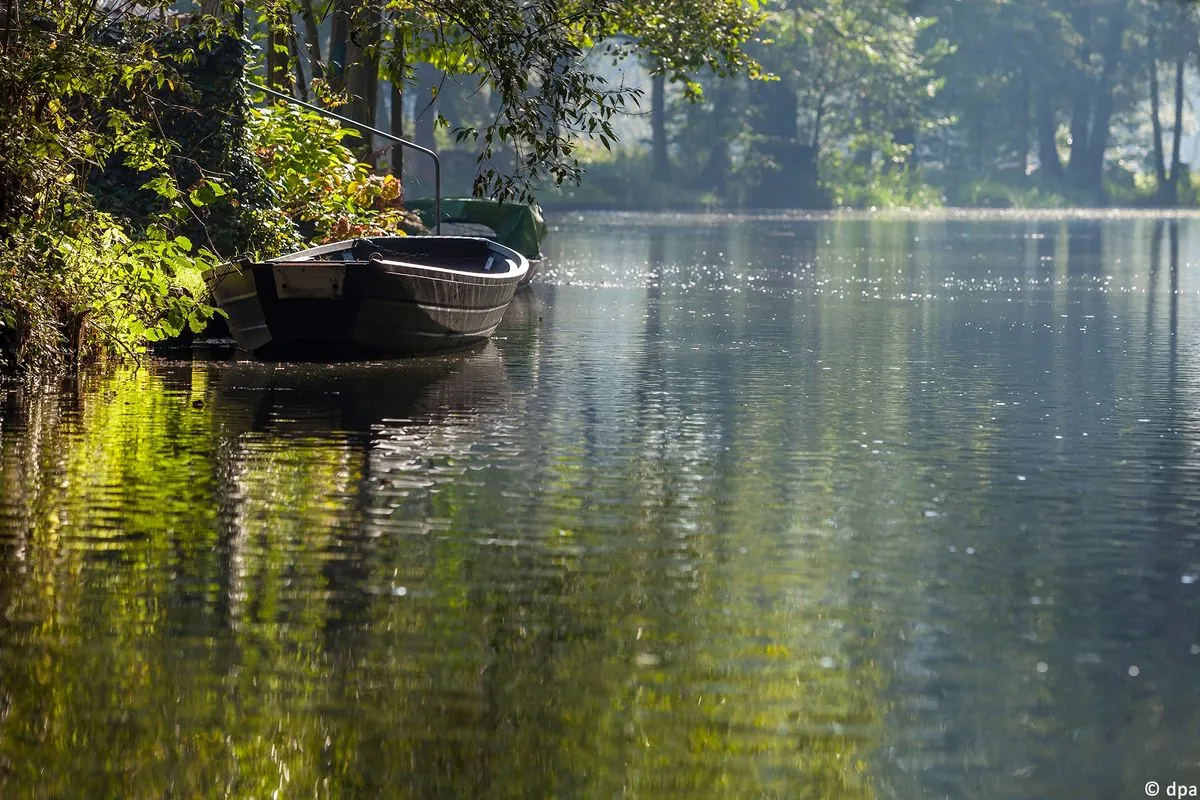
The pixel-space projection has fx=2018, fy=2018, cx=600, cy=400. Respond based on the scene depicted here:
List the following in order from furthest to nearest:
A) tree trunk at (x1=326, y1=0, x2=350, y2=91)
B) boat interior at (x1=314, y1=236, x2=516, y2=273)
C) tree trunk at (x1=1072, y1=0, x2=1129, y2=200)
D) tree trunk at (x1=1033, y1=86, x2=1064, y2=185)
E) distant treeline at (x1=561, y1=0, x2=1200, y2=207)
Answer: tree trunk at (x1=1033, y1=86, x2=1064, y2=185), tree trunk at (x1=1072, y1=0, x2=1129, y2=200), distant treeline at (x1=561, y1=0, x2=1200, y2=207), tree trunk at (x1=326, y1=0, x2=350, y2=91), boat interior at (x1=314, y1=236, x2=516, y2=273)

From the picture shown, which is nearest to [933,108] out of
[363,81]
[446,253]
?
[363,81]

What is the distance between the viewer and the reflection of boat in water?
13.9 m

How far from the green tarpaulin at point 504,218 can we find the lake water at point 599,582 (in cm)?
1577

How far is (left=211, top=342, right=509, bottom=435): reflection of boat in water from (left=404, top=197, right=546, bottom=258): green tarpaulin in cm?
1472

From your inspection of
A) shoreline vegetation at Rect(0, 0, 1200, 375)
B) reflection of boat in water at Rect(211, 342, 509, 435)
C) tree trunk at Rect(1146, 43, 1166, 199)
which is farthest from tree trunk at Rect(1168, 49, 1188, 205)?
reflection of boat in water at Rect(211, 342, 509, 435)

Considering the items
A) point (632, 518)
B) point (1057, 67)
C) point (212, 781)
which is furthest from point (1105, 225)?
point (212, 781)

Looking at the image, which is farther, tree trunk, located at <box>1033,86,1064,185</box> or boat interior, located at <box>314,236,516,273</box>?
tree trunk, located at <box>1033,86,1064,185</box>

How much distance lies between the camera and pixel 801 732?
21.0 ft

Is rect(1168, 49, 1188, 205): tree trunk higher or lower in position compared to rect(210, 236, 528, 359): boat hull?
higher

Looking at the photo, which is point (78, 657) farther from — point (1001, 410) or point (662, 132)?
point (662, 132)

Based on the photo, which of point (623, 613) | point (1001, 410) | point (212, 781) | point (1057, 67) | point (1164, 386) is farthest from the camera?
point (1057, 67)

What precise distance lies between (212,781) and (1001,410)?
10.1 metres

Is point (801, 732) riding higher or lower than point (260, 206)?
lower

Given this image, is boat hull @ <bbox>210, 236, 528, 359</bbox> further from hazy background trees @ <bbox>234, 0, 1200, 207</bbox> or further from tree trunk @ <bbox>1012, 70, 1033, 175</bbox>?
tree trunk @ <bbox>1012, 70, 1033, 175</bbox>
